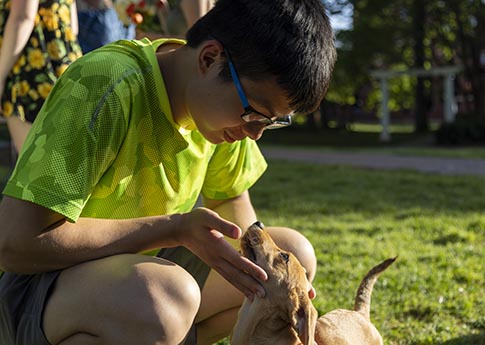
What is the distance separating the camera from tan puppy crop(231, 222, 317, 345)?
101 inches

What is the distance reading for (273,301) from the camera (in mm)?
2584

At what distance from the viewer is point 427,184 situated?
360 inches

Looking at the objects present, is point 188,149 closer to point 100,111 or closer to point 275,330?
point 100,111

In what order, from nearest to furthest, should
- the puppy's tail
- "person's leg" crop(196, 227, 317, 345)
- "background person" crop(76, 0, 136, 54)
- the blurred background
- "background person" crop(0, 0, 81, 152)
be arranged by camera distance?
"person's leg" crop(196, 227, 317, 345), the puppy's tail, "background person" crop(0, 0, 81, 152), "background person" crop(76, 0, 136, 54), the blurred background

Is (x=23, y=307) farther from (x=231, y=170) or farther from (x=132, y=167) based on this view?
(x=231, y=170)

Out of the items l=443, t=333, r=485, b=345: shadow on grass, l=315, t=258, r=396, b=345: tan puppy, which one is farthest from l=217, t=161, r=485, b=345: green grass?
l=315, t=258, r=396, b=345: tan puppy

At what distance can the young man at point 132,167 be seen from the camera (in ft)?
6.91

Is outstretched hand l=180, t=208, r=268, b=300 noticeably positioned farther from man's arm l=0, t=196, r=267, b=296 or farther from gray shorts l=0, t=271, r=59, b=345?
gray shorts l=0, t=271, r=59, b=345

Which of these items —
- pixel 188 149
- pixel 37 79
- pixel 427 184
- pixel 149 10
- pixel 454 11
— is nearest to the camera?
pixel 188 149

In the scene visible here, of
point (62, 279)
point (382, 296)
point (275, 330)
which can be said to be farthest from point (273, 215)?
point (62, 279)

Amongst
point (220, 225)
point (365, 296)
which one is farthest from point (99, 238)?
point (365, 296)

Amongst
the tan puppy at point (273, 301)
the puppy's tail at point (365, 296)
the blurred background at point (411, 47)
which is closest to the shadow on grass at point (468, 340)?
the puppy's tail at point (365, 296)

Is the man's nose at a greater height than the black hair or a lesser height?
lesser

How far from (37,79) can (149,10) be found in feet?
3.12
